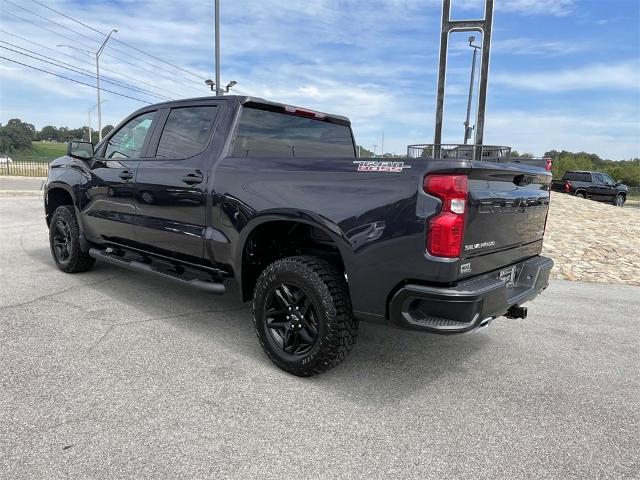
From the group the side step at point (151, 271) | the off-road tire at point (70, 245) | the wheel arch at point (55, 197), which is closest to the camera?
the side step at point (151, 271)

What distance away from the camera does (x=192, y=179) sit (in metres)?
3.72

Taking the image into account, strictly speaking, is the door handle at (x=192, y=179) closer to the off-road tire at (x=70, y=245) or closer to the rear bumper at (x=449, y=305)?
the rear bumper at (x=449, y=305)

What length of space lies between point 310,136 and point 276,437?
8.94ft

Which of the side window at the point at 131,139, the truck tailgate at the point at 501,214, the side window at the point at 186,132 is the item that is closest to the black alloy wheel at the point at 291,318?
the truck tailgate at the point at 501,214

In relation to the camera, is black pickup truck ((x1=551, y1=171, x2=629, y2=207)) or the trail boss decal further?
black pickup truck ((x1=551, y1=171, x2=629, y2=207))

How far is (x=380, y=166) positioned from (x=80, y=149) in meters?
3.81

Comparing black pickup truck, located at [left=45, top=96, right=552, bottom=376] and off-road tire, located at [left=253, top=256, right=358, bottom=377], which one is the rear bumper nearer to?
black pickup truck, located at [left=45, top=96, right=552, bottom=376]

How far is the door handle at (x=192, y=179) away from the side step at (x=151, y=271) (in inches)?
31.4

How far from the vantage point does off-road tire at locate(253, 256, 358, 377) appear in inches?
114

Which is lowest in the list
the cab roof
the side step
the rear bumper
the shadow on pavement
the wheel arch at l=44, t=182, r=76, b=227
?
the shadow on pavement

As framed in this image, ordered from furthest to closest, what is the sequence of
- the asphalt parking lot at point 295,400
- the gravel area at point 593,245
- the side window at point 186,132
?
the gravel area at point 593,245 → the side window at point 186,132 → the asphalt parking lot at point 295,400

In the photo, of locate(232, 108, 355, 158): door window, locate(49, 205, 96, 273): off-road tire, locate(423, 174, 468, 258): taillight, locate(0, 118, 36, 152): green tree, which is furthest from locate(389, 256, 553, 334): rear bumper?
locate(0, 118, 36, 152): green tree

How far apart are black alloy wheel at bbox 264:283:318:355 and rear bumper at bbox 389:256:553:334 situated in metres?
0.63

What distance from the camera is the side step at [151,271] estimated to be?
3.67 meters
